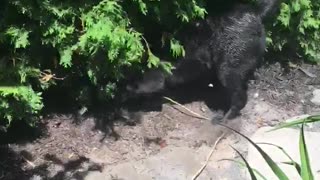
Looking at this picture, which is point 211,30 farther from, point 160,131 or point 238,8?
point 160,131

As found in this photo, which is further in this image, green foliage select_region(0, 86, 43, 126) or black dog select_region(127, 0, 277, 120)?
black dog select_region(127, 0, 277, 120)

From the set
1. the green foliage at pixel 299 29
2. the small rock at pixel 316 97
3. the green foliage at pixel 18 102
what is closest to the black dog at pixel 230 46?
the green foliage at pixel 299 29

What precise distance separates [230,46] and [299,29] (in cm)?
114

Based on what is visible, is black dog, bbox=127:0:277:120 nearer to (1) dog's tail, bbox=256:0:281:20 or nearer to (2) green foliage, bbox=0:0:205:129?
(1) dog's tail, bbox=256:0:281:20

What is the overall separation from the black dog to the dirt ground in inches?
10.0

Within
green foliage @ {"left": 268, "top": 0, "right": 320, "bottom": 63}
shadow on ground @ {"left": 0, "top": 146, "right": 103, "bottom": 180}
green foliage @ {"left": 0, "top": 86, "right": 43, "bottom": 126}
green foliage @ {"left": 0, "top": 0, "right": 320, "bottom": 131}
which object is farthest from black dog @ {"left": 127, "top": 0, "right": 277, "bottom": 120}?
green foliage @ {"left": 0, "top": 86, "right": 43, "bottom": 126}

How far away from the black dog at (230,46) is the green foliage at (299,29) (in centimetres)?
58

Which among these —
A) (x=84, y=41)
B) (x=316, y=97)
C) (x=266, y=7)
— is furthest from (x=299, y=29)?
(x=84, y=41)

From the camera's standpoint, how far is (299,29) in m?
4.98

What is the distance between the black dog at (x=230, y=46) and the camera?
414cm

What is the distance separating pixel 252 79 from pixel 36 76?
208 cm

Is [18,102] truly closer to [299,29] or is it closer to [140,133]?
[140,133]

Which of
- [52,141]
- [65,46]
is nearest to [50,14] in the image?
[65,46]

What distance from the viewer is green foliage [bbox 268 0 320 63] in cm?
479
